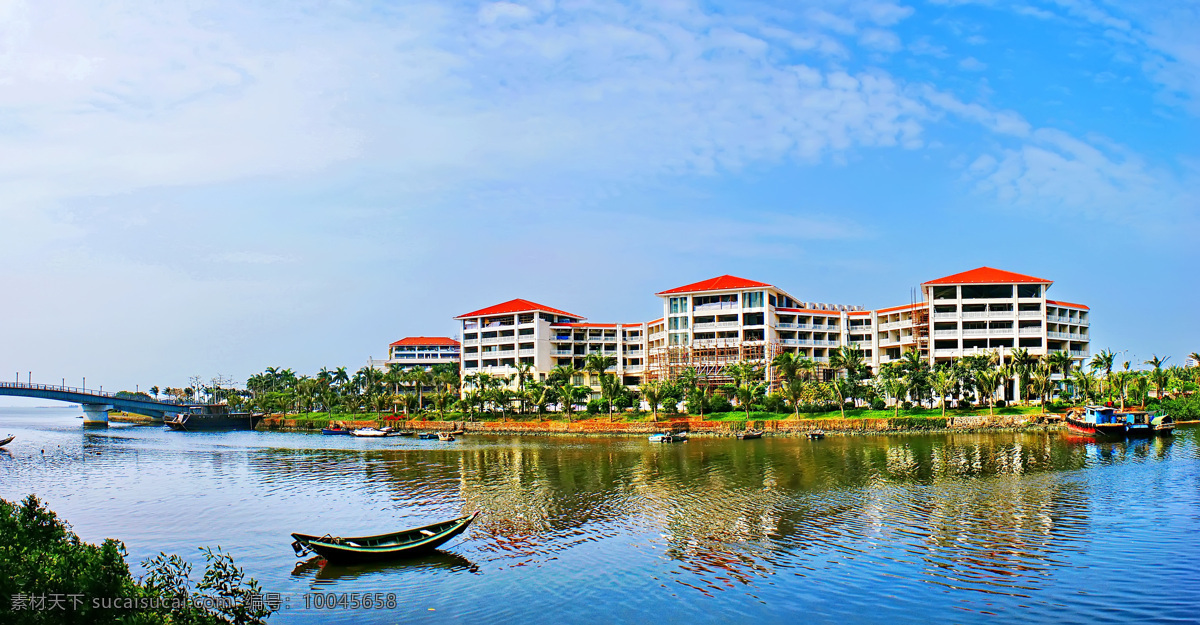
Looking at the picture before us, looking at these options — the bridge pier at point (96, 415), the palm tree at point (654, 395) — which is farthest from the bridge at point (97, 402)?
the palm tree at point (654, 395)

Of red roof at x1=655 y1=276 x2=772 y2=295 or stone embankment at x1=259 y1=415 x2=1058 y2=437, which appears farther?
red roof at x1=655 y1=276 x2=772 y2=295

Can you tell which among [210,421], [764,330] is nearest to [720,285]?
[764,330]

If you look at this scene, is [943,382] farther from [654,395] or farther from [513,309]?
[513,309]

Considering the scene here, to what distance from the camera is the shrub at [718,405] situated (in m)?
102

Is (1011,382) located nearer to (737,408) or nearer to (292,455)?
(737,408)

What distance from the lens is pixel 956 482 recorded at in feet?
142

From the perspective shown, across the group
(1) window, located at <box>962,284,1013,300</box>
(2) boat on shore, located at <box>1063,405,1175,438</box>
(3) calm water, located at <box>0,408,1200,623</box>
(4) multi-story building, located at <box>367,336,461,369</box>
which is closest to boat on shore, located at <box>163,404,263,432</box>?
(4) multi-story building, located at <box>367,336,461,369</box>

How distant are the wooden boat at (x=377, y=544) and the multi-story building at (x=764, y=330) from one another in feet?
291

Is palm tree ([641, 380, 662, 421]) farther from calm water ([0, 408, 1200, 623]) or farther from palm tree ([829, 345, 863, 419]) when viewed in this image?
calm water ([0, 408, 1200, 623])

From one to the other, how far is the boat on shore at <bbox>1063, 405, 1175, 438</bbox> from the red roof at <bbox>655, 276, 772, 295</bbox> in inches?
1943

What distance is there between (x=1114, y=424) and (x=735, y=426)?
3753cm

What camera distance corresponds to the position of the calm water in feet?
74.0

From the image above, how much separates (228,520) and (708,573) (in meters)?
24.5

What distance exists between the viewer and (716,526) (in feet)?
109
